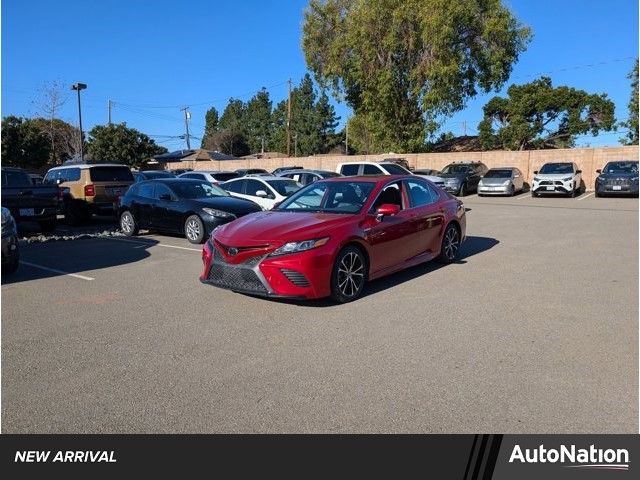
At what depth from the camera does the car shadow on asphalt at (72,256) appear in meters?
8.26

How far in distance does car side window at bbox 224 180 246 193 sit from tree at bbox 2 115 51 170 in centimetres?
3228

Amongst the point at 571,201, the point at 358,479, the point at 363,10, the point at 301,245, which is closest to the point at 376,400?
the point at 358,479

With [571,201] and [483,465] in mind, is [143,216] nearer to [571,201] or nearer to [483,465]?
[483,465]

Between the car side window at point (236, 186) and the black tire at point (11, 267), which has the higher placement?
the car side window at point (236, 186)

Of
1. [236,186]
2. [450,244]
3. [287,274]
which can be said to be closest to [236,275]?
[287,274]

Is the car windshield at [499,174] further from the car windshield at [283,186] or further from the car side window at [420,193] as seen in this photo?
the car side window at [420,193]

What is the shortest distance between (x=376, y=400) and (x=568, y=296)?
12.5 ft

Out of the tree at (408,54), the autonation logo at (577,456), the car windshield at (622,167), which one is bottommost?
the autonation logo at (577,456)

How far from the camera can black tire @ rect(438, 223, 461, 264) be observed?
27.5 feet

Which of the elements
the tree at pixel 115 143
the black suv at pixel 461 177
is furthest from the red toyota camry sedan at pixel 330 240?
the tree at pixel 115 143

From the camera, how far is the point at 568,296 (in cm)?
649

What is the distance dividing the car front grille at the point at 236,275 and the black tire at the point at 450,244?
11.4 feet

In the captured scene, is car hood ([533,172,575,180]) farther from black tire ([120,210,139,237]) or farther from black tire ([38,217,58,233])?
black tire ([38,217,58,233])

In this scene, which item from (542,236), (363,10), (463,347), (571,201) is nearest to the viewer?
(463,347)
